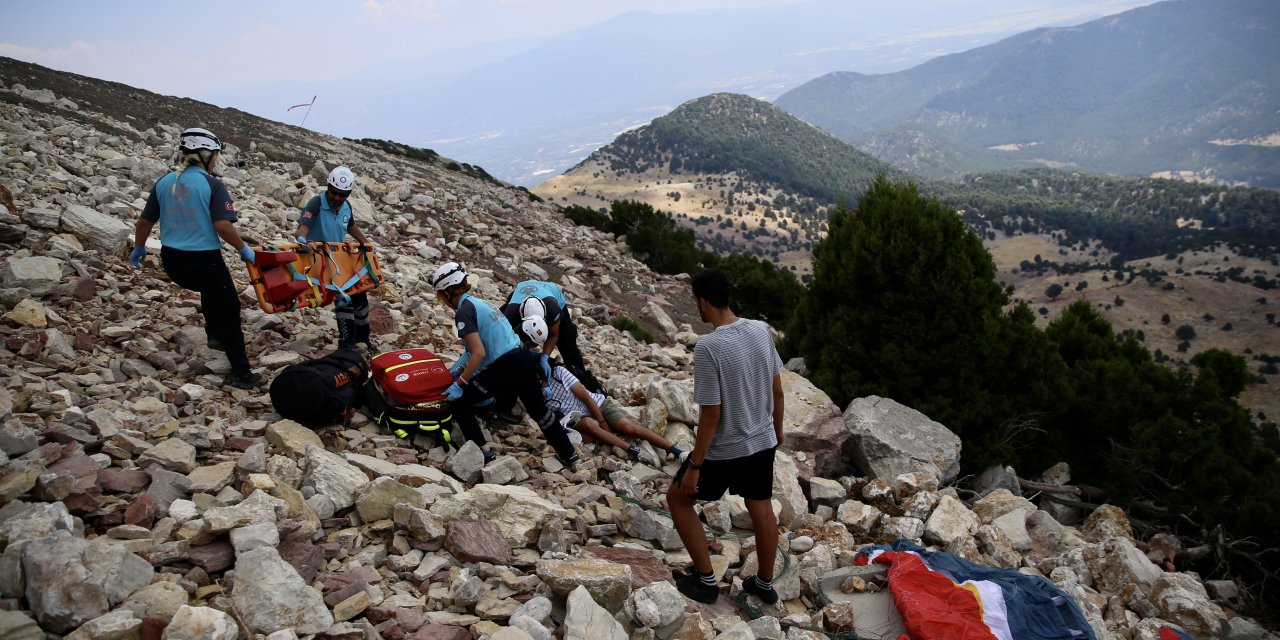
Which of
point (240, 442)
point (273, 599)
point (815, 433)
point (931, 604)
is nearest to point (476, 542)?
point (273, 599)

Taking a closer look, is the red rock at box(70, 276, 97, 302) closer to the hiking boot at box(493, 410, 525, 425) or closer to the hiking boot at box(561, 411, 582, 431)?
the hiking boot at box(493, 410, 525, 425)

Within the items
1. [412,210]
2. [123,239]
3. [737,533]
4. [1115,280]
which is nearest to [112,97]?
[412,210]

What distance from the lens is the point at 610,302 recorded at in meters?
13.4

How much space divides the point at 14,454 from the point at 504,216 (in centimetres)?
1489

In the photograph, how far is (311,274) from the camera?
608 centimetres

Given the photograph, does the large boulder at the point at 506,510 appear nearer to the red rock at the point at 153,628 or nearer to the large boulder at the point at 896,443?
the red rock at the point at 153,628

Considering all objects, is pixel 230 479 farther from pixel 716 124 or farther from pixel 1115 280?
pixel 716 124

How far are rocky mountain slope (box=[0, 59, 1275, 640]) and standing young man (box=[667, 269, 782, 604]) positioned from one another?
1.27 ft

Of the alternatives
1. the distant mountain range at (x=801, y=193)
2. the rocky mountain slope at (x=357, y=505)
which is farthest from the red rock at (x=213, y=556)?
the distant mountain range at (x=801, y=193)

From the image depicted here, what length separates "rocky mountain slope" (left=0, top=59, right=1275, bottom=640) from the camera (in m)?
3.03

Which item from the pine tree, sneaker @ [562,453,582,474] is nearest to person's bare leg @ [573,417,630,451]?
sneaker @ [562,453,582,474]

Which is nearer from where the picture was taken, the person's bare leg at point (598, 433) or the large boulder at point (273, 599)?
the large boulder at point (273, 599)

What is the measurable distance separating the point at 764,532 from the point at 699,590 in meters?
0.51

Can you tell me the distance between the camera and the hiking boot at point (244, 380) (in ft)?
17.9
